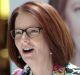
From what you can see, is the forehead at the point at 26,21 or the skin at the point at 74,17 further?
the skin at the point at 74,17

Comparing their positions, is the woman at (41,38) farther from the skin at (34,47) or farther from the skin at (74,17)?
the skin at (74,17)

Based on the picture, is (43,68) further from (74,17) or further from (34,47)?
(74,17)

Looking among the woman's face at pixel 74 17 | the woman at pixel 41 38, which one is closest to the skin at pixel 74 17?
the woman's face at pixel 74 17

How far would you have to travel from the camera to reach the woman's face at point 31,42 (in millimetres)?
1170

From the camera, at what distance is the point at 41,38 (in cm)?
120

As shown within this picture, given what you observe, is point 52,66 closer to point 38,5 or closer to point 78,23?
point 38,5

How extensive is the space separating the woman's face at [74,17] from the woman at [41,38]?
656mm

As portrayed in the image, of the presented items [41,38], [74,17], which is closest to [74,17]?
[74,17]

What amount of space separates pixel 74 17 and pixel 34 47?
798mm

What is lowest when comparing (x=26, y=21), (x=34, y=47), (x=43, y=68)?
(x=43, y=68)

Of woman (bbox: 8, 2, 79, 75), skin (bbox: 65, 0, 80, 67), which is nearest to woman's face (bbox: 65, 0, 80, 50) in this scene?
skin (bbox: 65, 0, 80, 67)

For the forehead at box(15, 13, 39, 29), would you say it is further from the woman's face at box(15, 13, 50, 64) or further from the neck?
the neck

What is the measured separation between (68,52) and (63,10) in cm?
72

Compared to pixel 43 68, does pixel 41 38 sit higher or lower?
higher
